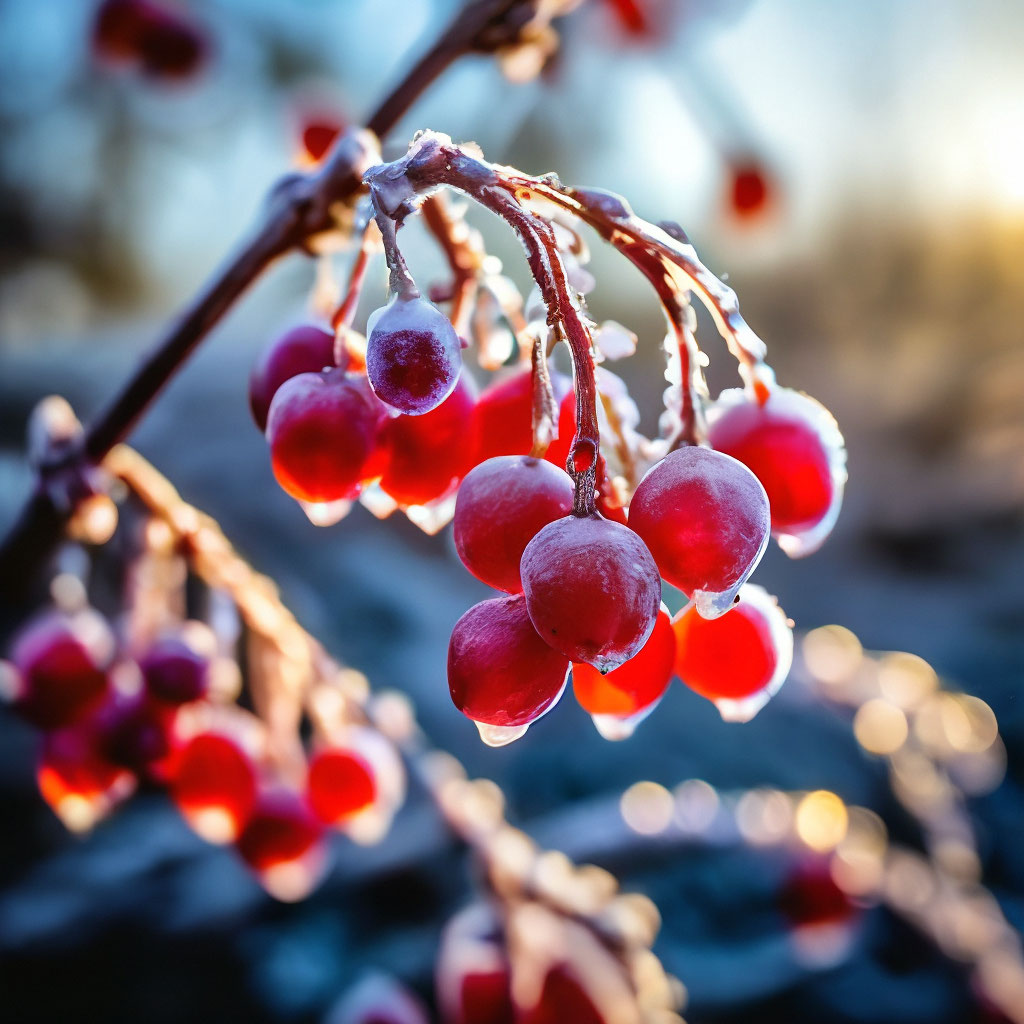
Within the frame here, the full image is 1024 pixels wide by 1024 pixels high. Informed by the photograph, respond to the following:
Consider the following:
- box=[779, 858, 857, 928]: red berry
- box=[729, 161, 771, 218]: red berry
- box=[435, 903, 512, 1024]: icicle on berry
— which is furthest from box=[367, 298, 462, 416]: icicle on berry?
box=[729, 161, 771, 218]: red berry

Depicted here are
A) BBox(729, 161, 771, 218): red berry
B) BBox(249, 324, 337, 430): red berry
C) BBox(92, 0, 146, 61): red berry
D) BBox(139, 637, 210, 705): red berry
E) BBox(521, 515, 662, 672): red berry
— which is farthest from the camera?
BBox(729, 161, 771, 218): red berry

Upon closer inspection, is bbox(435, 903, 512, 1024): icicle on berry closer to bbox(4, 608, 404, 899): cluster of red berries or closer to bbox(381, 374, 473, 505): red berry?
bbox(4, 608, 404, 899): cluster of red berries

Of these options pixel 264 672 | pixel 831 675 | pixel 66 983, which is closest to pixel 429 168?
pixel 264 672

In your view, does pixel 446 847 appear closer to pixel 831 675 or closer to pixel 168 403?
pixel 831 675

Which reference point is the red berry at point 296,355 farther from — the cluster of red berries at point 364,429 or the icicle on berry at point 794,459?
the icicle on berry at point 794,459

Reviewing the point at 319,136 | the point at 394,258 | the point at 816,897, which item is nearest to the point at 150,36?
the point at 319,136
